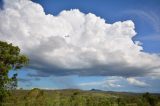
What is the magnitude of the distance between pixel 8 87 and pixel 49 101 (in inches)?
2178

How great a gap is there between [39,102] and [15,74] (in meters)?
56.1

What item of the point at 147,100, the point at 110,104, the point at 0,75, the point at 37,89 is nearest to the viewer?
the point at 0,75

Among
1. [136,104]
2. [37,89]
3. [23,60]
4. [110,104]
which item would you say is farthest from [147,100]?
[23,60]

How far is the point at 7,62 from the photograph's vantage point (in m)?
65.8

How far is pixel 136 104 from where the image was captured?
121688 millimetres

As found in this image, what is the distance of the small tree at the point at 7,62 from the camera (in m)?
64.2

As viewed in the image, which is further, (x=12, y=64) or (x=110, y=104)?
(x=110, y=104)

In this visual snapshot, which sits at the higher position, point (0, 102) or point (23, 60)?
point (23, 60)

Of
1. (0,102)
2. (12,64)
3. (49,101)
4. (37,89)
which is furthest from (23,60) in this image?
(37,89)

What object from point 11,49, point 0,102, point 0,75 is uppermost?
point 11,49

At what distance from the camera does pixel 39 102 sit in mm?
120438

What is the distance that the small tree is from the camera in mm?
64250

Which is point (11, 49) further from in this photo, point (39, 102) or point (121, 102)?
point (121, 102)

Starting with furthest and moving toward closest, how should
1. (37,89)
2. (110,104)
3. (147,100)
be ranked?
(37,89) → (147,100) → (110,104)
